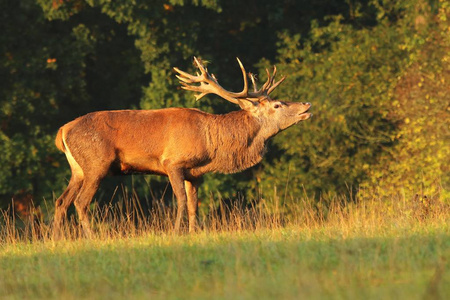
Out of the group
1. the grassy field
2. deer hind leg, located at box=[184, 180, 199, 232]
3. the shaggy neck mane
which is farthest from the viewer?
the shaggy neck mane

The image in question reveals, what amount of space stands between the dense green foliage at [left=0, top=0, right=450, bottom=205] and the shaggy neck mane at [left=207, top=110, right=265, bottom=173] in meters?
6.30

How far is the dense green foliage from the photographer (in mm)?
19859

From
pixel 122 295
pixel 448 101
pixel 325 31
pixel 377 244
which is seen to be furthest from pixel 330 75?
pixel 122 295

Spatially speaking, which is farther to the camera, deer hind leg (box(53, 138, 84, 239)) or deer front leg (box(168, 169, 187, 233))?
deer hind leg (box(53, 138, 84, 239))

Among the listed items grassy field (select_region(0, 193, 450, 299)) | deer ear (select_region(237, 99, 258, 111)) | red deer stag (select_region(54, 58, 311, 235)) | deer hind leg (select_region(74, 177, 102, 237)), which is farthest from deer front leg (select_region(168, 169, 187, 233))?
grassy field (select_region(0, 193, 450, 299))

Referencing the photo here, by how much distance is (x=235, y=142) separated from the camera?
12.9 metres

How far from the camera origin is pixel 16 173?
19.9 meters

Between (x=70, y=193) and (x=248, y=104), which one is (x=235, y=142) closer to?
(x=248, y=104)

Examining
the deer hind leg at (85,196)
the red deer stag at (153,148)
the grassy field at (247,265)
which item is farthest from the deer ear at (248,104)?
the grassy field at (247,265)

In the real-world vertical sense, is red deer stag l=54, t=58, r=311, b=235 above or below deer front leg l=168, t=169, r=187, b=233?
above

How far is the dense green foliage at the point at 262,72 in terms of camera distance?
19.9 metres

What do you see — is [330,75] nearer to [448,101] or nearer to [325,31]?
[325,31]

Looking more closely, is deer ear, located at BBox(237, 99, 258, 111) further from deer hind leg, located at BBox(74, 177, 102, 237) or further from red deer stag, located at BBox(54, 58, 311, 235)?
deer hind leg, located at BBox(74, 177, 102, 237)

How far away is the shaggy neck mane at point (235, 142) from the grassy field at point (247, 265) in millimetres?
2657
